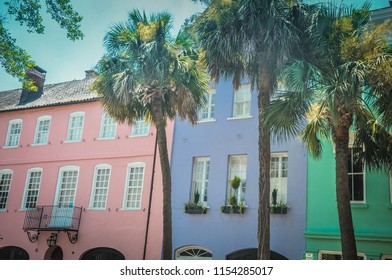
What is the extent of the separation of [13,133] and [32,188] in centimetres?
100

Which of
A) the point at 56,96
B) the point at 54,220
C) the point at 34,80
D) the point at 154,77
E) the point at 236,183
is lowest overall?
the point at 54,220

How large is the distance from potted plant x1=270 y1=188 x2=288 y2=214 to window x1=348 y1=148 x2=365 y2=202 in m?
1.10

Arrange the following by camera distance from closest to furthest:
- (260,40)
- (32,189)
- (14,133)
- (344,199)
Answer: (344,199) < (260,40) < (32,189) < (14,133)

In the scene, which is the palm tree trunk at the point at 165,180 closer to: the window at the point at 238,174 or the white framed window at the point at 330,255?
the window at the point at 238,174

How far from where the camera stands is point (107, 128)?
9.88 metres

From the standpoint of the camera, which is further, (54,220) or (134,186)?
(134,186)

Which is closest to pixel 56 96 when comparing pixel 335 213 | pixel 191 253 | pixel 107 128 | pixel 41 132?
pixel 41 132

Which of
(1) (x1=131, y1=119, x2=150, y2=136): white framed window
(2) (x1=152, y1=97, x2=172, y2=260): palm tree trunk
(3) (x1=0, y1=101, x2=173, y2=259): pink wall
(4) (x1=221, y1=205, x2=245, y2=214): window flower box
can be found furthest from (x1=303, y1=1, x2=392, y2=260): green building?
(1) (x1=131, y1=119, x2=150, y2=136): white framed window

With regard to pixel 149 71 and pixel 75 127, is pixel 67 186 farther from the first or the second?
pixel 149 71

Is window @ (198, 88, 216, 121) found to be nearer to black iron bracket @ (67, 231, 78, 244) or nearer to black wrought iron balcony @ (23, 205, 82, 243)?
black wrought iron balcony @ (23, 205, 82, 243)

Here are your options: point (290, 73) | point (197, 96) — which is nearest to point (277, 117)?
point (290, 73)

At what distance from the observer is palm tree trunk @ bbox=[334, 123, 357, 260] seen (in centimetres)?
645

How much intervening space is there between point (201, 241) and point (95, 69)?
334 cm
